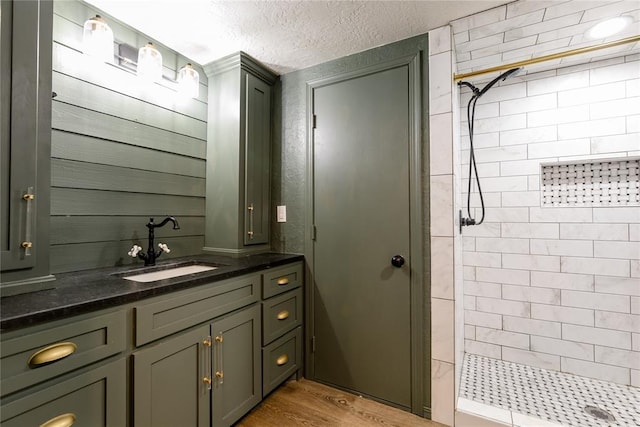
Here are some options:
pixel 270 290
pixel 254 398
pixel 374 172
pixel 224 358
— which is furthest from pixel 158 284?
pixel 374 172

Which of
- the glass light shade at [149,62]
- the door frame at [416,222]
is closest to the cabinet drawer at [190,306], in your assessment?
the door frame at [416,222]

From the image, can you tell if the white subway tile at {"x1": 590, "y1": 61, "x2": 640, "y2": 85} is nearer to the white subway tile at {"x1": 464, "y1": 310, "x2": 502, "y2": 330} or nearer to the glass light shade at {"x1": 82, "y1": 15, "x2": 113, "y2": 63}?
the white subway tile at {"x1": 464, "y1": 310, "x2": 502, "y2": 330}

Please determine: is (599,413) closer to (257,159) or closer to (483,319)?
(483,319)

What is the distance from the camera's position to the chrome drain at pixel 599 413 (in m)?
1.66

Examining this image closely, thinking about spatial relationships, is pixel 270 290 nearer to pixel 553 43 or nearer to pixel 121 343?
pixel 121 343

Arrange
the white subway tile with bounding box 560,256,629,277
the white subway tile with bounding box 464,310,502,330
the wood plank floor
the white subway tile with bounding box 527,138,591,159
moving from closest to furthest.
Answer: the wood plank floor
the white subway tile with bounding box 560,256,629,277
the white subway tile with bounding box 527,138,591,159
the white subway tile with bounding box 464,310,502,330

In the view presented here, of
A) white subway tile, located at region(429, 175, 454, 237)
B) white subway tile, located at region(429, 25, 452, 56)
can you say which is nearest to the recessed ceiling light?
white subway tile, located at region(429, 25, 452, 56)

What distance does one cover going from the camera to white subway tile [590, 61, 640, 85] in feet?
6.49

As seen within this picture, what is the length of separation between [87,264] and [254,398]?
3.96 feet

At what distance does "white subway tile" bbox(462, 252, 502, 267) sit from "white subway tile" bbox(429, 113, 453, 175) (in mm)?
1091

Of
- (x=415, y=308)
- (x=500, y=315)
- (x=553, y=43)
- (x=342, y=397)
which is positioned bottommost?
(x=342, y=397)

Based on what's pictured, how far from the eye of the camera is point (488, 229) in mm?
2404

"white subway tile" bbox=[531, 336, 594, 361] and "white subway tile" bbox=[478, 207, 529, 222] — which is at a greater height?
"white subway tile" bbox=[478, 207, 529, 222]

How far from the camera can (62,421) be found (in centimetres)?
94
